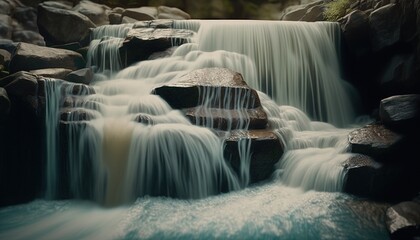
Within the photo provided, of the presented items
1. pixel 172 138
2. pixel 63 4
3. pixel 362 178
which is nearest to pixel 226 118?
pixel 172 138

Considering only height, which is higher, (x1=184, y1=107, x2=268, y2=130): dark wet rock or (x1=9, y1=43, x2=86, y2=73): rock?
(x1=9, y1=43, x2=86, y2=73): rock

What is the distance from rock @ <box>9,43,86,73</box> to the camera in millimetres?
7395

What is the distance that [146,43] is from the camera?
27.8ft

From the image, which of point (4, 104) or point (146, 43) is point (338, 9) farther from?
point (4, 104)

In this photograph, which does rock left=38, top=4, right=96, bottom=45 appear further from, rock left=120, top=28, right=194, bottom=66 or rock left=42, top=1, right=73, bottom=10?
rock left=120, top=28, right=194, bottom=66

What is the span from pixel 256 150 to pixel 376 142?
73.9 inches

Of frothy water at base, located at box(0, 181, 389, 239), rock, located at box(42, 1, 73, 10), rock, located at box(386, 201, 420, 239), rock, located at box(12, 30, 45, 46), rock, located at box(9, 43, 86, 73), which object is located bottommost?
frothy water at base, located at box(0, 181, 389, 239)

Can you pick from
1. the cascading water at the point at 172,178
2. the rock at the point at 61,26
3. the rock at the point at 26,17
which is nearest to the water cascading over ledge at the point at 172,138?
the cascading water at the point at 172,178

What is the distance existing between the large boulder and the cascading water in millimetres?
901

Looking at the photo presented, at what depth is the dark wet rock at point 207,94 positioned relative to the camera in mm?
6094

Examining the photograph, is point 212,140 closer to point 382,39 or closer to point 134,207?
point 134,207

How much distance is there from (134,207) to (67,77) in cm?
395

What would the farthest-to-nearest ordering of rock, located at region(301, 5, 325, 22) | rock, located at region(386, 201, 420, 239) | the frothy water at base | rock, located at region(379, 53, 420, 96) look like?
rock, located at region(301, 5, 325, 22)
rock, located at region(379, 53, 420, 96)
the frothy water at base
rock, located at region(386, 201, 420, 239)

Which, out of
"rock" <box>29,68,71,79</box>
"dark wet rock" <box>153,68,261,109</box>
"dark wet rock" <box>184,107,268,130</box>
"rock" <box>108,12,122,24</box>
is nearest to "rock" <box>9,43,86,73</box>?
"rock" <box>29,68,71,79</box>
